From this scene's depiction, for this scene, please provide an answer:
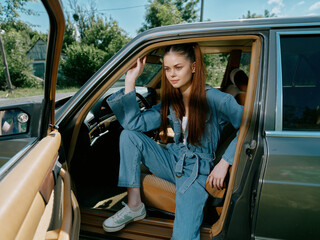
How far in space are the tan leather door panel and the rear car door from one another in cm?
112

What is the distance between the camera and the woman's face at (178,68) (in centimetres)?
158

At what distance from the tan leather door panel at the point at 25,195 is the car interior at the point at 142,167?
0.68 m

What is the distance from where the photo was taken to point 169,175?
1.70 meters

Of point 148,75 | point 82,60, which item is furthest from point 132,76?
point 82,60

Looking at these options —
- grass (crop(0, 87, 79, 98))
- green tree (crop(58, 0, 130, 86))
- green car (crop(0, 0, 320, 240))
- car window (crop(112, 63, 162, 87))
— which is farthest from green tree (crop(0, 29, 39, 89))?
green tree (crop(58, 0, 130, 86))

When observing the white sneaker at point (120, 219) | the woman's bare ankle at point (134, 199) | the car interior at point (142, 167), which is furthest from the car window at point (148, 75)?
the white sneaker at point (120, 219)

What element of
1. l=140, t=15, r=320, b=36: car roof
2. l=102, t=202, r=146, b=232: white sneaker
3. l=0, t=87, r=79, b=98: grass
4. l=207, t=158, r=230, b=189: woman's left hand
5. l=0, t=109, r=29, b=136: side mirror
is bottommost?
l=102, t=202, r=146, b=232: white sneaker

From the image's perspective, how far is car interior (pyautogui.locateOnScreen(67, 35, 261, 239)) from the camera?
1.43 metres

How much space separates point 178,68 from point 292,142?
2.93 feet

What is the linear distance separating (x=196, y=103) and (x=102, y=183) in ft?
4.69

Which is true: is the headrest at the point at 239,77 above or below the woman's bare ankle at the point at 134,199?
above

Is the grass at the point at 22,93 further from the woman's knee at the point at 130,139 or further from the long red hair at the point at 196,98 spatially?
the long red hair at the point at 196,98

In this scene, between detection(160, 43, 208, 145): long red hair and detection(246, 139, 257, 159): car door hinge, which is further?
detection(160, 43, 208, 145): long red hair

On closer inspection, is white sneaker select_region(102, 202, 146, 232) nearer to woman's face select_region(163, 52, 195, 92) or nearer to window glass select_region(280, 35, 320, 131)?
woman's face select_region(163, 52, 195, 92)
